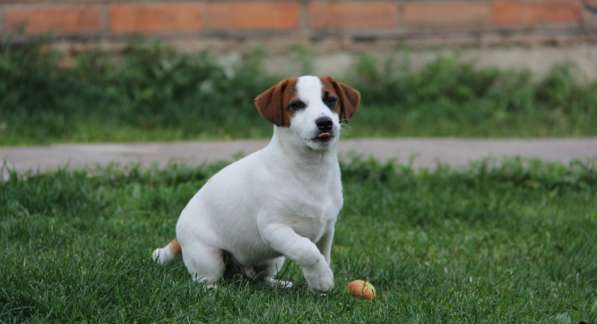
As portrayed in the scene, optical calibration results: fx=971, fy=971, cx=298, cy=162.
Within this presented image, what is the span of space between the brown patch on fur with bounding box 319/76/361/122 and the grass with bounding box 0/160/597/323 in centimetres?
70

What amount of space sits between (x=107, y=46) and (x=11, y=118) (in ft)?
4.21

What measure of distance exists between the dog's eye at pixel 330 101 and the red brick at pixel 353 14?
506 centimetres

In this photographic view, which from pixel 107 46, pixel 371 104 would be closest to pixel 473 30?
pixel 371 104

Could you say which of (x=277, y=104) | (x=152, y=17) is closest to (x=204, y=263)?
(x=277, y=104)

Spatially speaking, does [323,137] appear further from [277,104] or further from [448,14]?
[448,14]

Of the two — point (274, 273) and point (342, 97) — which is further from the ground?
point (342, 97)

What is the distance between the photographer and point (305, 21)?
860 cm

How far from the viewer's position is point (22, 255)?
387 centimetres

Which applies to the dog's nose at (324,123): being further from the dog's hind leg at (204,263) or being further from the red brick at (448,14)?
the red brick at (448,14)

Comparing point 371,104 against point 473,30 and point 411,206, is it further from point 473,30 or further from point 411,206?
point 411,206

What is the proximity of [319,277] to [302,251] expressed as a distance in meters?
0.17

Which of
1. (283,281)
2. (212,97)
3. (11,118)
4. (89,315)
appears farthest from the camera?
(212,97)

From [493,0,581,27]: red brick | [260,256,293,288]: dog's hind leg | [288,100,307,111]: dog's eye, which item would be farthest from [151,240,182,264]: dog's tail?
[493,0,581,27]: red brick

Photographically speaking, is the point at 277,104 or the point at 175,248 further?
the point at 175,248
